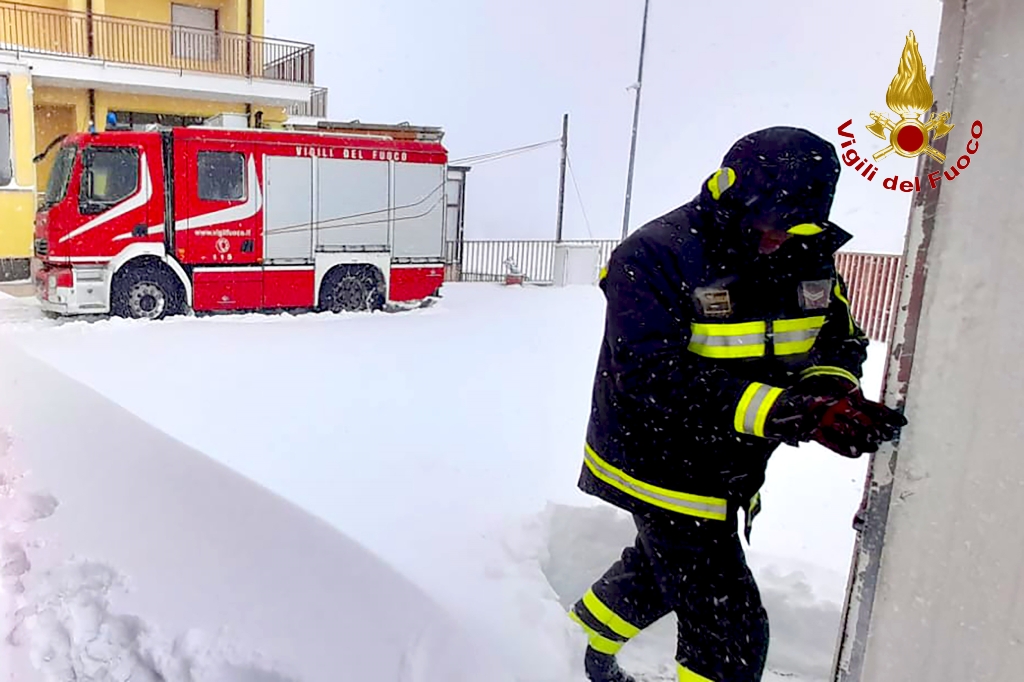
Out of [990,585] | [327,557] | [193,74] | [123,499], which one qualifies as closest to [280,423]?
[123,499]

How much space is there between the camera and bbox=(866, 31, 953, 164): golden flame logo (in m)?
1.30

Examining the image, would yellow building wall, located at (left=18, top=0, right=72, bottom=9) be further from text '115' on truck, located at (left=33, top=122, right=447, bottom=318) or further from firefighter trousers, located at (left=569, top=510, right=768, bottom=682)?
firefighter trousers, located at (left=569, top=510, right=768, bottom=682)

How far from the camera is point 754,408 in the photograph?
152 cm

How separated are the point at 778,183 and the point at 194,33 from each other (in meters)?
17.1

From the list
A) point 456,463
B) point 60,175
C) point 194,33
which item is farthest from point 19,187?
point 456,463

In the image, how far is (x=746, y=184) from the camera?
161 centimetres

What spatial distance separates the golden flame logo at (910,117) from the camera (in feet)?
4.28

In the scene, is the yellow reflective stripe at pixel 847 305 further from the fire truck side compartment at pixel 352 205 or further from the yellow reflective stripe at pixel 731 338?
the fire truck side compartment at pixel 352 205

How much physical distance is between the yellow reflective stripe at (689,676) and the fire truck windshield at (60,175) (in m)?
9.10

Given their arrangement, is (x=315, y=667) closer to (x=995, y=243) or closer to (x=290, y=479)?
(x=290, y=479)

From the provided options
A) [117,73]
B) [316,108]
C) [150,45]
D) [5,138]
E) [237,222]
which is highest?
[150,45]

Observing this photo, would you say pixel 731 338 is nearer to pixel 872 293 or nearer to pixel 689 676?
pixel 689 676

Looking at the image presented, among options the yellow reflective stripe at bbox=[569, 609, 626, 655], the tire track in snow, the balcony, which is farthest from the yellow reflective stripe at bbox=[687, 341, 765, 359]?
the balcony

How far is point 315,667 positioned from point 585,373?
4.98 metres
